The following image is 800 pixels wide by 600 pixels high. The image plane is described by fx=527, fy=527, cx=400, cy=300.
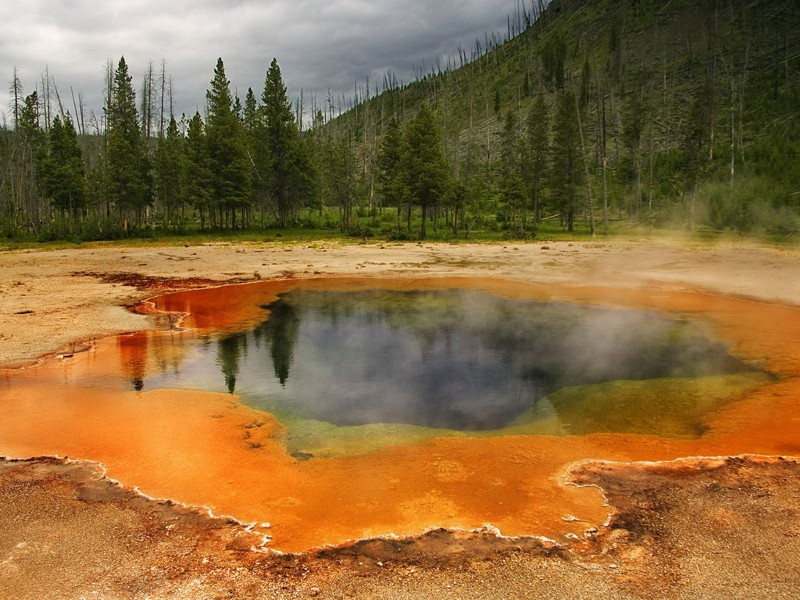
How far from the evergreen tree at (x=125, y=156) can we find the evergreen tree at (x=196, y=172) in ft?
11.7

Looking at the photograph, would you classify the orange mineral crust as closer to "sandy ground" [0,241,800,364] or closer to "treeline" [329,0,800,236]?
"sandy ground" [0,241,800,364]

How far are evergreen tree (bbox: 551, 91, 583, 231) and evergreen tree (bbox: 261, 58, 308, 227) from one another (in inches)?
978

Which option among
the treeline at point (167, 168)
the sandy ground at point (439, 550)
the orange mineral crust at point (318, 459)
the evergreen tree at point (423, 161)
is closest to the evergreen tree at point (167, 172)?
the treeline at point (167, 168)

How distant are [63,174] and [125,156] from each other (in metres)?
5.19

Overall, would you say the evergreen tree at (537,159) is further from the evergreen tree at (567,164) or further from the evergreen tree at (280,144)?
the evergreen tree at (280,144)

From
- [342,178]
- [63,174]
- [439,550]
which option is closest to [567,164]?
[342,178]

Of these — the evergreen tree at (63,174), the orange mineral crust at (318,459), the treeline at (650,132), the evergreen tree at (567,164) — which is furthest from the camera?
the evergreen tree at (567,164)

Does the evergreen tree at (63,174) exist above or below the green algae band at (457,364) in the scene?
above

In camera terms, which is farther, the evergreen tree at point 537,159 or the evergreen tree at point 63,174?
the evergreen tree at point 537,159

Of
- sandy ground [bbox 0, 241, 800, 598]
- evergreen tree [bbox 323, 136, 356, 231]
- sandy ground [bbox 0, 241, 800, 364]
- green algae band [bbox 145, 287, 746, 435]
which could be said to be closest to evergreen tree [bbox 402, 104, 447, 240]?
sandy ground [bbox 0, 241, 800, 364]

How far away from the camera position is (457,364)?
12133 mm

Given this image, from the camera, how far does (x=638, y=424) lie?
8633 millimetres

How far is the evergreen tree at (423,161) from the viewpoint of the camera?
42.4m

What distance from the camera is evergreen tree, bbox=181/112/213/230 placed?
46.4m
